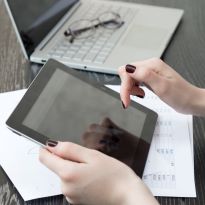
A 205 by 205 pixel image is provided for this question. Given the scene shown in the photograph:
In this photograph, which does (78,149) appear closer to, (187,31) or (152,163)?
(152,163)

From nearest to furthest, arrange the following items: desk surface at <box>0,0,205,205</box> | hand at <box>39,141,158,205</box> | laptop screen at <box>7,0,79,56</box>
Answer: hand at <box>39,141,158,205</box> < desk surface at <box>0,0,205,205</box> < laptop screen at <box>7,0,79,56</box>

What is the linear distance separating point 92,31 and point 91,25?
2 centimetres

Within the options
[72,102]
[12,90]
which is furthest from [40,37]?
[72,102]

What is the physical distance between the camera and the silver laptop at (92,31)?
0.79m

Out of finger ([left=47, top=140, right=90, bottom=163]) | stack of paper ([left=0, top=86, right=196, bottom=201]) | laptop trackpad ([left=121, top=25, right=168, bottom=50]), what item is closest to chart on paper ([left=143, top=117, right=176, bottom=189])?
stack of paper ([left=0, top=86, right=196, bottom=201])

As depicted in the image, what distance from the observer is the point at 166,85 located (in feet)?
2.13

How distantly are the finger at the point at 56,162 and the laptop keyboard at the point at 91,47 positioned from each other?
0.97 ft

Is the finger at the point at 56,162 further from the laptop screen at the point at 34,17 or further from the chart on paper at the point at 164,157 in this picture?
the laptop screen at the point at 34,17

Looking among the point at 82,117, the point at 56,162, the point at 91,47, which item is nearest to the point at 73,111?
the point at 82,117

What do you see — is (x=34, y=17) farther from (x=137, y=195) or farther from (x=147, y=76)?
(x=137, y=195)

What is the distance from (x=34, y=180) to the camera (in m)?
0.58

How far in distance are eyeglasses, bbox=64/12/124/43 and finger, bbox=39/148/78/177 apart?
1.19ft

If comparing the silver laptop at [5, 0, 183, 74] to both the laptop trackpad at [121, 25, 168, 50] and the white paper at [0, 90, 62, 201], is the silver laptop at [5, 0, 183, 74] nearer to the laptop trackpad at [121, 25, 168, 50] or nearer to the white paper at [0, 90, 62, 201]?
the laptop trackpad at [121, 25, 168, 50]

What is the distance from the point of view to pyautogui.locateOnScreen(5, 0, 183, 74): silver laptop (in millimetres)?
786
